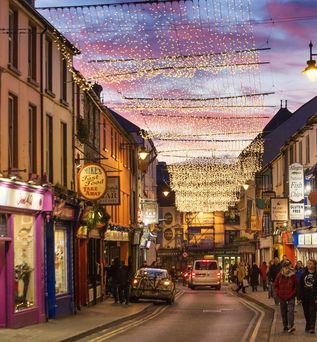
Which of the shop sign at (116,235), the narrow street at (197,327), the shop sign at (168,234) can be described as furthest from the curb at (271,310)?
the shop sign at (168,234)

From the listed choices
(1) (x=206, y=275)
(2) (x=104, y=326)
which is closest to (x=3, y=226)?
(2) (x=104, y=326)

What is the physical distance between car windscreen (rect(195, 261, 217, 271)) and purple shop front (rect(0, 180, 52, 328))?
31903 mm

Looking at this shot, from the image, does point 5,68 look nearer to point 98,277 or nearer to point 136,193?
point 98,277

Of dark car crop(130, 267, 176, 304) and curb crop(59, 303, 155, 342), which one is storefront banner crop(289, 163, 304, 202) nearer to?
dark car crop(130, 267, 176, 304)

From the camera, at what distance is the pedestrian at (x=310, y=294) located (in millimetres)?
19656

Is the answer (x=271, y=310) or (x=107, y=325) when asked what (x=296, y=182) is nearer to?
(x=271, y=310)

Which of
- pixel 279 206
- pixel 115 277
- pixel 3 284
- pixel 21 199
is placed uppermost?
pixel 279 206

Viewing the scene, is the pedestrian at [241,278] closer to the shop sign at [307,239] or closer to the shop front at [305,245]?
the shop front at [305,245]

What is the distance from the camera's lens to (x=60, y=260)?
2639 cm

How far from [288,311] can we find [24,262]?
737cm

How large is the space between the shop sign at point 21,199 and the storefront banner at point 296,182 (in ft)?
63.5

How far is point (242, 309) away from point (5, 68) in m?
15.6

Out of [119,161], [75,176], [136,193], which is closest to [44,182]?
[75,176]

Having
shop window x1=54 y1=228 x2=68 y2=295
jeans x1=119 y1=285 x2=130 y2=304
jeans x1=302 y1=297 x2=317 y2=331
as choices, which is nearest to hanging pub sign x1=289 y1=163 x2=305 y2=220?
jeans x1=119 y1=285 x2=130 y2=304
